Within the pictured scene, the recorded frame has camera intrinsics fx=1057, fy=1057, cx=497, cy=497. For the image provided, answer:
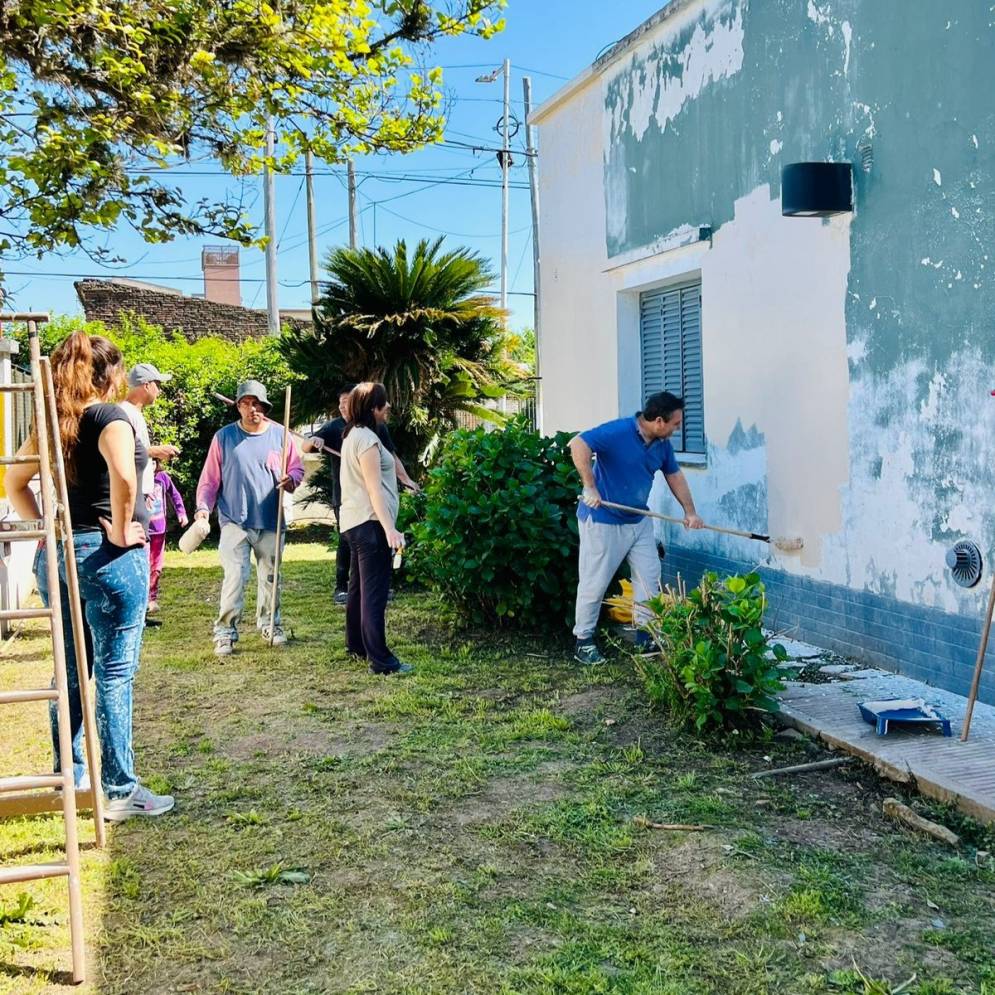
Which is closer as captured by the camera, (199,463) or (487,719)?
(487,719)

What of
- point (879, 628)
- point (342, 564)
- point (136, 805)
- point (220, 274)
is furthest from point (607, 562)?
point (220, 274)

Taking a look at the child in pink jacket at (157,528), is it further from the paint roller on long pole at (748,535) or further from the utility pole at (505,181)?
the utility pole at (505,181)

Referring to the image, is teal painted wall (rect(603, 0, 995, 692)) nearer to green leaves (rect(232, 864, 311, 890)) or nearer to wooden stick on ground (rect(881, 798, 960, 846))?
wooden stick on ground (rect(881, 798, 960, 846))

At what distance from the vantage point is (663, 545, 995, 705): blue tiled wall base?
17.2 ft

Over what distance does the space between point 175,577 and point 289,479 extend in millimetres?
4303

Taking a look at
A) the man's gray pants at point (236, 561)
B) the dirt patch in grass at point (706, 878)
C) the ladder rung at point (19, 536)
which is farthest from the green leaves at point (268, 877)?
the man's gray pants at point (236, 561)

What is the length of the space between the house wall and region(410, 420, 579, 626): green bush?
1177 mm

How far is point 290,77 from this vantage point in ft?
27.2

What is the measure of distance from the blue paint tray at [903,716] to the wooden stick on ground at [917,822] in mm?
592

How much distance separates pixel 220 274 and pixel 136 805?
125 ft

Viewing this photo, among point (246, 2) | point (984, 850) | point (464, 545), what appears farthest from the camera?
point (246, 2)

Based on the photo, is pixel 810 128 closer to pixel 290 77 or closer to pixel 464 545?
pixel 464 545

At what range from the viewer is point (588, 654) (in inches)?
263

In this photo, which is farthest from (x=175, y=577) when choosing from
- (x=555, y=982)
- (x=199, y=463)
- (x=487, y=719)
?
(x=555, y=982)
